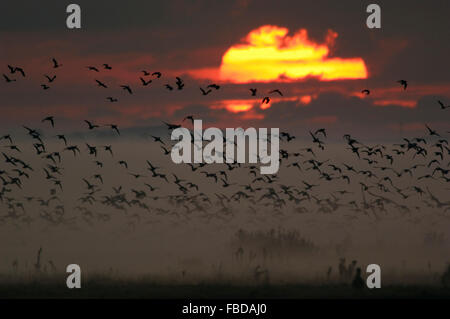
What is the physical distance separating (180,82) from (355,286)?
1603 centimetres

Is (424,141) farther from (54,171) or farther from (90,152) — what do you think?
(54,171)

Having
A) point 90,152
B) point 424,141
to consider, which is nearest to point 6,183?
point 90,152

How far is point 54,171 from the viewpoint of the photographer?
54781mm

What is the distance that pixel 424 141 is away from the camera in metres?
51.8

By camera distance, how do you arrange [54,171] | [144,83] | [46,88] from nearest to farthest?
1. [46,88]
2. [144,83]
3. [54,171]

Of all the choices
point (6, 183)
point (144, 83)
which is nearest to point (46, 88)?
point (144, 83)

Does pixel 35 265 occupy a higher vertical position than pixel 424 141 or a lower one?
lower

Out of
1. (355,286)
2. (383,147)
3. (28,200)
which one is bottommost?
(355,286)

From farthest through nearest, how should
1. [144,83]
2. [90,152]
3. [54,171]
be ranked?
[54,171] → [90,152] → [144,83]

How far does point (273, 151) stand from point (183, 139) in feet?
27.0

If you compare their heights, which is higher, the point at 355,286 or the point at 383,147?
the point at 383,147

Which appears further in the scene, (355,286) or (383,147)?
(383,147)

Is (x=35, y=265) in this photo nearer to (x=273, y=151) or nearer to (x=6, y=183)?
(x=6, y=183)

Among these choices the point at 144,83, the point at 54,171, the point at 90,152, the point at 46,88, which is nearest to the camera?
the point at 46,88
